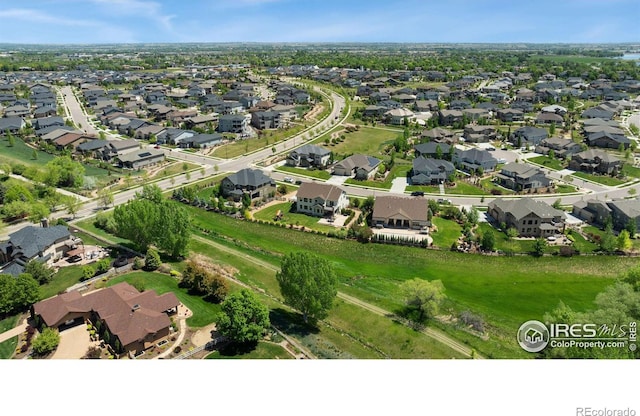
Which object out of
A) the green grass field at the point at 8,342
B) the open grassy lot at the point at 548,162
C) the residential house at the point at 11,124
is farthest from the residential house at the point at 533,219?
the residential house at the point at 11,124

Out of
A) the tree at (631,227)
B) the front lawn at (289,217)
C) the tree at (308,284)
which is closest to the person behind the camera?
the tree at (308,284)

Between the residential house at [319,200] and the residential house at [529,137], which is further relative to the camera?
the residential house at [529,137]

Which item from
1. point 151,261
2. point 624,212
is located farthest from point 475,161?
point 151,261

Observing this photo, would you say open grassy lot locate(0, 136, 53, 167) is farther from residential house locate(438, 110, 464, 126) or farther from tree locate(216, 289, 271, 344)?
residential house locate(438, 110, 464, 126)

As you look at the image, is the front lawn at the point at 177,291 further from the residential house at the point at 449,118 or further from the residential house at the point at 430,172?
the residential house at the point at 449,118

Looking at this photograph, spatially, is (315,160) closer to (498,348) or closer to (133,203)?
(133,203)

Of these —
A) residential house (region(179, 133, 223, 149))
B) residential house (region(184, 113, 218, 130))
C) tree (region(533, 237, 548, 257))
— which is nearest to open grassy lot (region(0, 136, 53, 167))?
residential house (region(179, 133, 223, 149))
